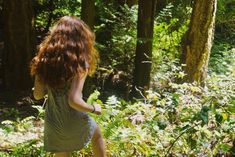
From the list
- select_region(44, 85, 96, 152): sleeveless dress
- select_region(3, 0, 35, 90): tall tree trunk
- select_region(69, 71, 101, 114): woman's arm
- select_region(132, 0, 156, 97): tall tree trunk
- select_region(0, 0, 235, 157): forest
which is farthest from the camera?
select_region(3, 0, 35, 90): tall tree trunk

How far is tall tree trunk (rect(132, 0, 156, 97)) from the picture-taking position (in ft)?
32.1

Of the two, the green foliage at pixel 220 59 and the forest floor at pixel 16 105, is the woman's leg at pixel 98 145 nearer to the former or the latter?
the forest floor at pixel 16 105

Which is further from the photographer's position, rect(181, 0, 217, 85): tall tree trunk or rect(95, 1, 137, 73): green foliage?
rect(95, 1, 137, 73): green foliage

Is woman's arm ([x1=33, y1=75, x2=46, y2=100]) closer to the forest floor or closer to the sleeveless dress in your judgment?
the sleeveless dress

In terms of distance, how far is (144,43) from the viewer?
33.4 feet

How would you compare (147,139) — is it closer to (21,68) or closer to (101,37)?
A: (21,68)

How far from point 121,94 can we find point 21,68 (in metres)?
2.52

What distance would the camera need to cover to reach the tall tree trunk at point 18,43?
10.5 metres

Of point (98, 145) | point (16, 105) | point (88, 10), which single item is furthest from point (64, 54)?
point (16, 105)

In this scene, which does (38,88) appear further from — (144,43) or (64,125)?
(144,43)

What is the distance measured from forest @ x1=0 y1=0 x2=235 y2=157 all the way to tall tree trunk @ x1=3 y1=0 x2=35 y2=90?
23mm

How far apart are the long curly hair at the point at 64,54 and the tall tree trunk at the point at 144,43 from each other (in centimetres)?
560

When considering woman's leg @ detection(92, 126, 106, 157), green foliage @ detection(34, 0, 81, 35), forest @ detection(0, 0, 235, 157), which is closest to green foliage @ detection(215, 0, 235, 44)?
forest @ detection(0, 0, 235, 157)

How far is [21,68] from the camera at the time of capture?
35.4 feet
